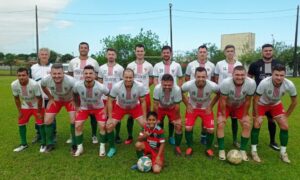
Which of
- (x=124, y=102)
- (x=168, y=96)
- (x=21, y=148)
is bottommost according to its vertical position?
(x=21, y=148)

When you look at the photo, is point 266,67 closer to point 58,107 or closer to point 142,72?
point 142,72

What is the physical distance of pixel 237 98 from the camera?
579 cm

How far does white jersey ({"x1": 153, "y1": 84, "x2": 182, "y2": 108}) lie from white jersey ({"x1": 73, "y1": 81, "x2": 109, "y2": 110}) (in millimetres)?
1018

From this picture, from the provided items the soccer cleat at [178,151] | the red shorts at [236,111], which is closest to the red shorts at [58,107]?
the soccer cleat at [178,151]

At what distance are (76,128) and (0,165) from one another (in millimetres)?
1456

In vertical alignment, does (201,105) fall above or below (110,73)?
below

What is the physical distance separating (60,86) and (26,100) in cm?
85

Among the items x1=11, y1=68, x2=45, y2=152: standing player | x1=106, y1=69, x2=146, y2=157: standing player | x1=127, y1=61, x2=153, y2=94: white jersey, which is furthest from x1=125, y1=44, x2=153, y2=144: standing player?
x1=11, y1=68, x2=45, y2=152: standing player

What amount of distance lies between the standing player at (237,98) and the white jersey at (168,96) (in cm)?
83

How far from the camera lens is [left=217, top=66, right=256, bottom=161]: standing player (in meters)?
5.58

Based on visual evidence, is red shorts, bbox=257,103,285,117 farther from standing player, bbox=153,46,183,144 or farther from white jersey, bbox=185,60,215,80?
standing player, bbox=153,46,183,144

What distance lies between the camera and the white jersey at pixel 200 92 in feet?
19.1

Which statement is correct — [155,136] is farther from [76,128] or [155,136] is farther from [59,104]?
[59,104]

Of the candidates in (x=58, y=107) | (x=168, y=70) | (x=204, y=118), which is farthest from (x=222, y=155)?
(x=58, y=107)
